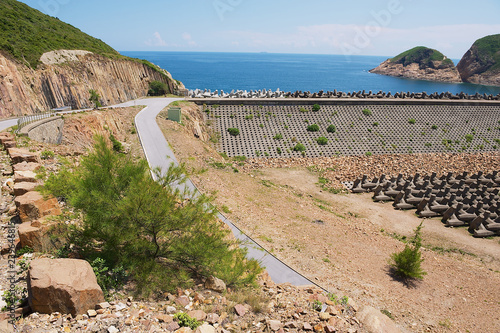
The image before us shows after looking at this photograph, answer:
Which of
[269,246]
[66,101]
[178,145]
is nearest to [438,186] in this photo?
[269,246]

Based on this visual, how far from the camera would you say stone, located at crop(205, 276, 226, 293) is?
848cm

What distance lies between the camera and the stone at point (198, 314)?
698cm

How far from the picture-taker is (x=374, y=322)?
336 inches

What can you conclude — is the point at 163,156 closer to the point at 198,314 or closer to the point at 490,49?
the point at 198,314

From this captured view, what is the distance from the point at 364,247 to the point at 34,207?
45.1 ft

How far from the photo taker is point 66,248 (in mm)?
8055

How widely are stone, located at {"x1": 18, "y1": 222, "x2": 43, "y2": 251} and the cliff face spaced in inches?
709

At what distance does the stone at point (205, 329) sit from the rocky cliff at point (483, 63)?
16041cm

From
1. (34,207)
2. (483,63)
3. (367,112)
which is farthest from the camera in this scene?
(483,63)

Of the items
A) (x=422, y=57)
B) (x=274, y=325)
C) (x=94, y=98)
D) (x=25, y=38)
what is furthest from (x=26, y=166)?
(x=422, y=57)

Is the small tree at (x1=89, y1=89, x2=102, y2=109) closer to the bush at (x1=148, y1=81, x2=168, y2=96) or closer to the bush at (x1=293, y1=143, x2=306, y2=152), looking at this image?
the bush at (x1=148, y1=81, x2=168, y2=96)

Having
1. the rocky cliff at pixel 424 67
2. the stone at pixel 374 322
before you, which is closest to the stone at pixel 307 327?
the stone at pixel 374 322

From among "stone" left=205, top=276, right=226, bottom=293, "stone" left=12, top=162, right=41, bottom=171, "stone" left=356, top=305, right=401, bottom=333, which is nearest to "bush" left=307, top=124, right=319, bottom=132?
"stone" left=12, top=162, right=41, bottom=171

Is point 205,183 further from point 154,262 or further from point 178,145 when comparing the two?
point 154,262
